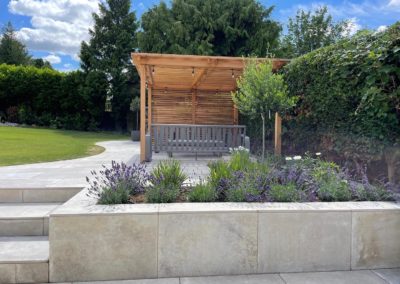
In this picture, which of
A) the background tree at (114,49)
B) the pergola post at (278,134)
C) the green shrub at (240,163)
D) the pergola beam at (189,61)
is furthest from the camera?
the background tree at (114,49)

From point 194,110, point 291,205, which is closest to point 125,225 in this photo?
point 291,205

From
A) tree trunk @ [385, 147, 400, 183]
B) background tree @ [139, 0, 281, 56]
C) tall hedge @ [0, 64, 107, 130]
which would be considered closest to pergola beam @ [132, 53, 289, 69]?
tree trunk @ [385, 147, 400, 183]

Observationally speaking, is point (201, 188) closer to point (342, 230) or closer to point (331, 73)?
point (342, 230)

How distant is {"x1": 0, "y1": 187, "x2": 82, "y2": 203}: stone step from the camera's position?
388 cm

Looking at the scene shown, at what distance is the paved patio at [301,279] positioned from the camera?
2561 millimetres

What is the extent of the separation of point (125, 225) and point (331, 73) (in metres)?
3.85

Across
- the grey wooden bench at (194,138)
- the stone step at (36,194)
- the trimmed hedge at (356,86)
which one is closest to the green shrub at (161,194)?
the stone step at (36,194)

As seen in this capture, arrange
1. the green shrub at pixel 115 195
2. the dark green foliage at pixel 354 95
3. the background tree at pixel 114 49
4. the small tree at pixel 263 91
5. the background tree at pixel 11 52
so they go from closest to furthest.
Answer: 1. the green shrub at pixel 115 195
2. the dark green foliage at pixel 354 95
3. the small tree at pixel 263 91
4. the background tree at pixel 114 49
5. the background tree at pixel 11 52

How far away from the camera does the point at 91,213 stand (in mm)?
2602

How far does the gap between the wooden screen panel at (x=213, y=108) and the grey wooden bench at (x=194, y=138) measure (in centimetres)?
308

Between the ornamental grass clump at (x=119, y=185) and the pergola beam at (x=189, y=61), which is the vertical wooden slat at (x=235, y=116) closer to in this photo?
the pergola beam at (x=189, y=61)

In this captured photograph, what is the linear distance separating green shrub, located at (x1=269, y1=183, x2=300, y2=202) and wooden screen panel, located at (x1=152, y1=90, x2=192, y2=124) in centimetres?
773

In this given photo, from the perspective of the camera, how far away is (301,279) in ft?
8.57

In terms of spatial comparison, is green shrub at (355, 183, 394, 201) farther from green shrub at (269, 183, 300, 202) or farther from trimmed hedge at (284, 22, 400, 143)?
trimmed hedge at (284, 22, 400, 143)
